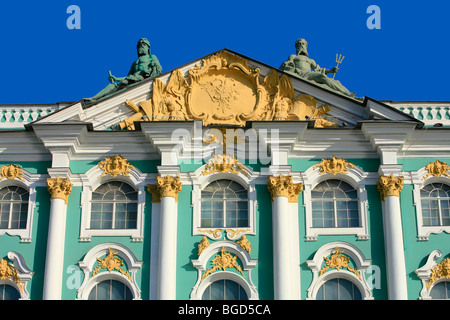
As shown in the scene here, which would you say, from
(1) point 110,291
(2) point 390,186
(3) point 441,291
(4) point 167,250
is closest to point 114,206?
(4) point 167,250

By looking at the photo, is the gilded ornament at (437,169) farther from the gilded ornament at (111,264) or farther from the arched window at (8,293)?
the arched window at (8,293)

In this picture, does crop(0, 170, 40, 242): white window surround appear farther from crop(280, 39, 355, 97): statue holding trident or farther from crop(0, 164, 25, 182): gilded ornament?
crop(280, 39, 355, 97): statue holding trident

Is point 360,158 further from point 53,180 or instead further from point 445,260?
point 53,180

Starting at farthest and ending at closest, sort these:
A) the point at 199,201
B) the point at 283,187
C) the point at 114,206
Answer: the point at 114,206
the point at 199,201
the point at 283,187

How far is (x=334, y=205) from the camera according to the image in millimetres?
28844

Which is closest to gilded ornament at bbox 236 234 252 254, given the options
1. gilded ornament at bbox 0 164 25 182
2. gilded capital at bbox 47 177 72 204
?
gilded capital at bbox 47 177 72 204

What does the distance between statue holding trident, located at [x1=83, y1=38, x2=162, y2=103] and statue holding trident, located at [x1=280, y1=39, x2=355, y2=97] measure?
3.75 metres

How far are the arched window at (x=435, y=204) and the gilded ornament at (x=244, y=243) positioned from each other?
478 cm

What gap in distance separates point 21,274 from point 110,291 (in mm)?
2347

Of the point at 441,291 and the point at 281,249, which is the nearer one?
the point at 281,249

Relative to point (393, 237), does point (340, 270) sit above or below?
below

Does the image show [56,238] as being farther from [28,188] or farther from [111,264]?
[28,188]
